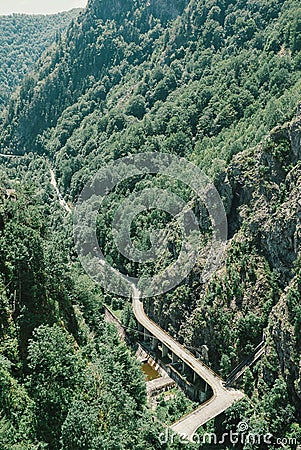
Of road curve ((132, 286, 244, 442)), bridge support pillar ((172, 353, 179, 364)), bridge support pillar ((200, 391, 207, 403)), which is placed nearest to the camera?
road curve ((132, 286, 244, 442))

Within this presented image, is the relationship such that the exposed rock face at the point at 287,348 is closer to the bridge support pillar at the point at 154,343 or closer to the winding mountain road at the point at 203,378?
the winding mountain road at the point at 203,378

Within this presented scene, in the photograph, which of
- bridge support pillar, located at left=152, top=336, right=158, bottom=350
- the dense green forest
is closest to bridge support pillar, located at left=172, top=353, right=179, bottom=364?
the dense green forest

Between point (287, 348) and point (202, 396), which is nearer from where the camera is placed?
point (287, 348)

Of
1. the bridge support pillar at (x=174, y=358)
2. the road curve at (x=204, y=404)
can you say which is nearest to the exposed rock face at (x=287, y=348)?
the road curve at (x=204, y=404)

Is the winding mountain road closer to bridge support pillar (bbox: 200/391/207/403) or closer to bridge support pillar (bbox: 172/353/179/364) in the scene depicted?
bridge support pillar (bbox: 172/353/179/364)

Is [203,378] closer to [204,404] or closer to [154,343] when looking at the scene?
[204,404]

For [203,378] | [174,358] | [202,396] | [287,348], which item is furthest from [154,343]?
[287,348]
